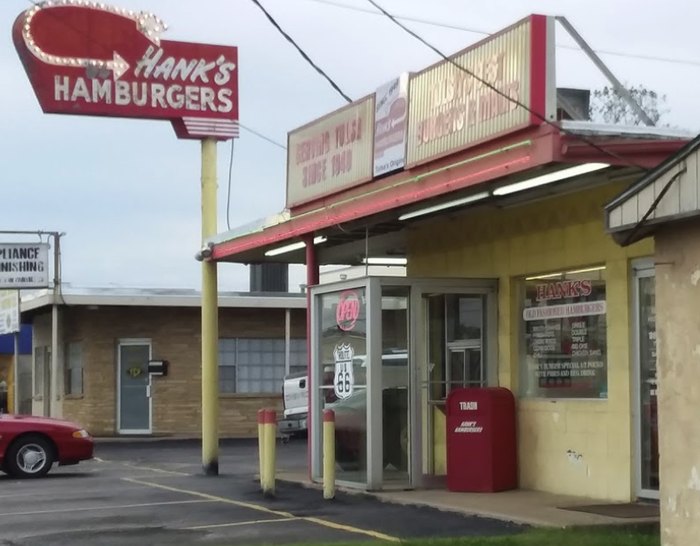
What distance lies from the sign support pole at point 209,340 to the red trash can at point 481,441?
18.5ft

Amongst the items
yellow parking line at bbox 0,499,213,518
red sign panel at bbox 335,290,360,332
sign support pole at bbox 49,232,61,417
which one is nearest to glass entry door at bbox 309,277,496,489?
red sign panel at bbox 335,290,360,332

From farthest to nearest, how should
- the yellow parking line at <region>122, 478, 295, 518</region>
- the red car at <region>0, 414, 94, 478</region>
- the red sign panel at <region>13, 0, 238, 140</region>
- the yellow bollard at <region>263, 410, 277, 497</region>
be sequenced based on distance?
the red sign panel at <region>13, 0, 238, 140</region> < the red car at <region>0, 414, 94, 478</region> < the yellow bollard at <region>263, 410, 277, 497</region> < the yellow parking line at <region>122, 478, 295, 518</region>

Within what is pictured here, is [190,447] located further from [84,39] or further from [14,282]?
[84,39]

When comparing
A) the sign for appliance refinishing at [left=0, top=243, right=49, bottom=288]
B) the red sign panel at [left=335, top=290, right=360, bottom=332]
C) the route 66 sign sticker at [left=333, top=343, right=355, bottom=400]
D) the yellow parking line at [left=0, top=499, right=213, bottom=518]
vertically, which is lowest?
the yellow parking line at [left=0, top=499, right=213, bottom=518]

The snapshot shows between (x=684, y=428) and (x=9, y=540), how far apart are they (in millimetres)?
6478

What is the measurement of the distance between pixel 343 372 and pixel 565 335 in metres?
2.88

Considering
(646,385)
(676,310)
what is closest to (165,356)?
(646,385)

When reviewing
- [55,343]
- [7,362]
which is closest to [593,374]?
[55,343]

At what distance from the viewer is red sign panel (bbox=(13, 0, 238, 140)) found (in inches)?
792

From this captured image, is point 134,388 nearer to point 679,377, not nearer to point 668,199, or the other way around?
point 679,377

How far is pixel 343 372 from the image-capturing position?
52.6 feet

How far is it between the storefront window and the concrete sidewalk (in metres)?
1.23

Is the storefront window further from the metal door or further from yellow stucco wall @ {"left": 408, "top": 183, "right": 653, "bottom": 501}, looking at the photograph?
the metal door

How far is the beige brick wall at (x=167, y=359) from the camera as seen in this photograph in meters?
33.0
